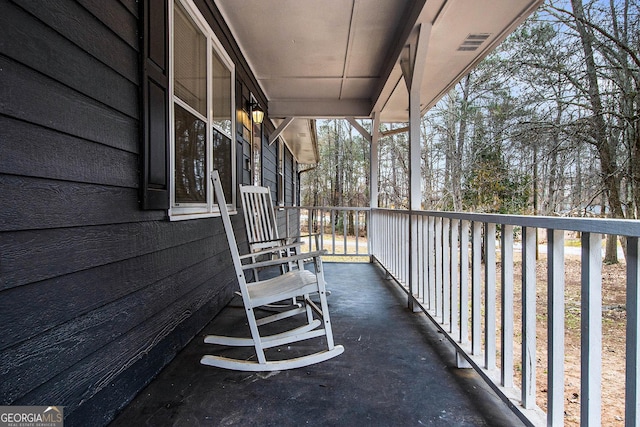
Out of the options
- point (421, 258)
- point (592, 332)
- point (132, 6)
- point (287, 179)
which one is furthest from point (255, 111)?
point (287, 179)

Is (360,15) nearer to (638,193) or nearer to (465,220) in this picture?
(465,220)

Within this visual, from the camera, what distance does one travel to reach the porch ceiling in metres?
2.70

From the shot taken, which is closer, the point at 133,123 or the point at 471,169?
the point at 133,123

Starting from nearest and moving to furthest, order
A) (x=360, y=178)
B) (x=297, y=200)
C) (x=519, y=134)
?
(x=519, y=134)
(x=297, y=200)
(x=360, y=178)

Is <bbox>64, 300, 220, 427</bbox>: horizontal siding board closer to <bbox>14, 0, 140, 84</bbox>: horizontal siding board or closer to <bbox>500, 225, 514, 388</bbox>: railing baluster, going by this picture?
<bbox>14, 0, 140, 84</bbox>: horizontal siding board

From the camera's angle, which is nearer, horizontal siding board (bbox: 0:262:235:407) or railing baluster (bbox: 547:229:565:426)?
horizontal siding board (bbox: 0:262:235:407)

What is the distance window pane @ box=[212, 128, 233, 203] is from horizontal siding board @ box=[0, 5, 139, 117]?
1.28 metres

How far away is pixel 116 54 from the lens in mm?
1472

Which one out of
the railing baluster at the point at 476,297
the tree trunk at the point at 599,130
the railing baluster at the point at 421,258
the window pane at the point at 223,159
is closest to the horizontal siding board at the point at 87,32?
the window pane at the point at 223,159

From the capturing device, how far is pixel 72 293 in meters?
1.21

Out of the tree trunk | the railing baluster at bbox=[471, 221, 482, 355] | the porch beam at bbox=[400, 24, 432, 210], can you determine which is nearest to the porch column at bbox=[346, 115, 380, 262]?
the porch beam at bbox=[400, 24, 432, 210]

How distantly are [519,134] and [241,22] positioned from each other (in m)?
5.08

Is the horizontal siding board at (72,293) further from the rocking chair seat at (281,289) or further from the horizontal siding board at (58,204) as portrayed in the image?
the rocking chair seat at (281,289)

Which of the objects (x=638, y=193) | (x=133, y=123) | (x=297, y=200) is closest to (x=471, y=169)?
(x=638, y=193)
